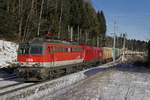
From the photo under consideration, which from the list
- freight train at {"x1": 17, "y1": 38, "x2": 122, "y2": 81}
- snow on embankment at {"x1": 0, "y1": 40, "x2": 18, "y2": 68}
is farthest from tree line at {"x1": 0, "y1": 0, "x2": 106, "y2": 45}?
freight train at {"x1": 17, "y1": 38, "x2": 122, "y2": 81}

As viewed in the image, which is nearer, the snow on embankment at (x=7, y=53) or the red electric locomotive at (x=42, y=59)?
the red electric locomotive at (x=42, y=59)

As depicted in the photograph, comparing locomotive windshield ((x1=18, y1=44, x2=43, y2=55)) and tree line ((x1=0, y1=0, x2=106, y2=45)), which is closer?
locomotive windshield ((x1=18, y1=44, x2=43, y2=55))

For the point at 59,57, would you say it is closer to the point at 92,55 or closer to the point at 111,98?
the point at 111,98

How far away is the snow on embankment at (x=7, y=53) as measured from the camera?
3841 cm

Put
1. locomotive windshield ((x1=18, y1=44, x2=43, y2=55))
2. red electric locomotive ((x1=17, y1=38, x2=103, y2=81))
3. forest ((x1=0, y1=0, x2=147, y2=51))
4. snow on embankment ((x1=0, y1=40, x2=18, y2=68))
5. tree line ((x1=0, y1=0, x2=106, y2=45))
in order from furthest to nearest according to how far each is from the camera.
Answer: tree line ((x1=0, y1=0, x2=106, y2=45))
forest ((x1=0, y1=0, x2=147, y2=51))
snow on embankment ((x1=0, y1=40, x2=18, y2=68))
locomotive windshield ((x1=18, y1=44, x2=43, y2=55))
red electric locomotive ((x1=17, y1=38, x2=103, y2=81))

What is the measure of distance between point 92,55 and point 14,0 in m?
20.3

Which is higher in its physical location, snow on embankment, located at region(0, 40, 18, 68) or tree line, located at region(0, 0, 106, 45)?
tree line, located at region(0, 0, 106, 45)

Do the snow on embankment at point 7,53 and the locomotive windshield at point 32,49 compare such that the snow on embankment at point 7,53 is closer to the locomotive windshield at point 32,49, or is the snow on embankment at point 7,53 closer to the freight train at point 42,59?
the freight train at point 42,59

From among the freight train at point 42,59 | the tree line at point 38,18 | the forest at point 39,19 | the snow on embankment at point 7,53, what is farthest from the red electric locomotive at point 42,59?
the tree line at point 38,18

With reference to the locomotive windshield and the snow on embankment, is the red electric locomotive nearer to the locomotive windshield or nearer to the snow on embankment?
the locomotive windshield

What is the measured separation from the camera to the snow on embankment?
1512 inches

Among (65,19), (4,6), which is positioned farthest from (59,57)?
(65,19)

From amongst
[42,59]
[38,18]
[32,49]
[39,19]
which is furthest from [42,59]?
[38,18]

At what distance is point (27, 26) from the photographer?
56.9 meters
